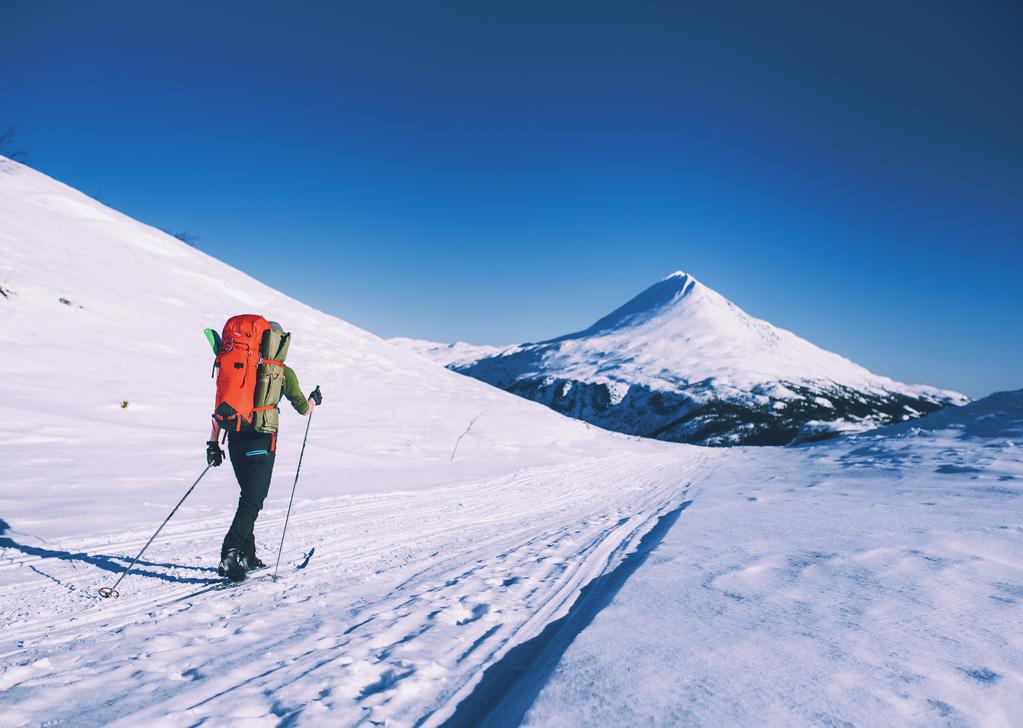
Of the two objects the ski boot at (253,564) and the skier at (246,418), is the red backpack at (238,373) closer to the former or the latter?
the skier at (246,418)

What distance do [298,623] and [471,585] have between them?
163 cm

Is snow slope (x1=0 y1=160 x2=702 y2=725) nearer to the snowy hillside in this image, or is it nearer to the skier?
the skier

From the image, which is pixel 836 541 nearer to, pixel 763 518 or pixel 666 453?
pixel 763 518

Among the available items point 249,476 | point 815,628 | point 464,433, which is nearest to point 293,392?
point 249,476

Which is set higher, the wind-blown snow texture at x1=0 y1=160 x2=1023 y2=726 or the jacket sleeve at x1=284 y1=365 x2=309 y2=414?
the jacket sleeve at x1=284 y1=365 x2=309 y2=414

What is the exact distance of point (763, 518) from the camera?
7758 millimetres

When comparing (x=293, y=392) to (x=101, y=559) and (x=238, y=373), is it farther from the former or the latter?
(x=101, y=559)

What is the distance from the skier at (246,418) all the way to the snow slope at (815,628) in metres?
3.52

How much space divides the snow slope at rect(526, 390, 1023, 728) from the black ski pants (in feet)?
11.5

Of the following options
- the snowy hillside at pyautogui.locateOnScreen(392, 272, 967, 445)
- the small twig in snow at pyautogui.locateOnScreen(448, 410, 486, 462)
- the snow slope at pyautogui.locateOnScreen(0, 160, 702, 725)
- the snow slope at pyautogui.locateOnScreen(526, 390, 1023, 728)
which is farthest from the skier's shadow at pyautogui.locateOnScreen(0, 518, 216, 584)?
the snowy hillside at pyautogui.locateOnScreen(392, 272, 967, 445)

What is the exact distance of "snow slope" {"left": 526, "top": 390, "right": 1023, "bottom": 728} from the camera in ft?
8.57

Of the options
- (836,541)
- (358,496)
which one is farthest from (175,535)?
(836,541)

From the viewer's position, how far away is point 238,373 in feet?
16.8

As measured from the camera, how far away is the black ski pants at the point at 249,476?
5.13 metres
